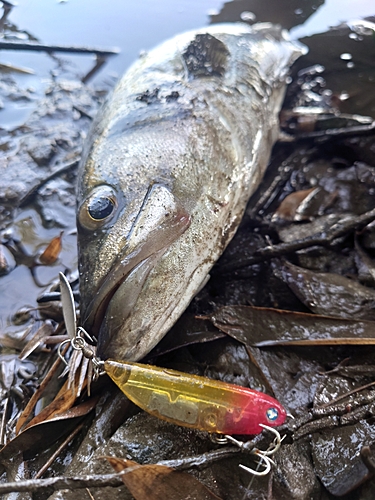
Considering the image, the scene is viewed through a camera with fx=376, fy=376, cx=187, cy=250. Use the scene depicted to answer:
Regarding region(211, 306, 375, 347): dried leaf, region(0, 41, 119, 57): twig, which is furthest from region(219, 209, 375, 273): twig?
region(0, 41, 119, 57): twig

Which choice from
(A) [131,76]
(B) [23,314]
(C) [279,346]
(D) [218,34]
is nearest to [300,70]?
(D) [218,34]

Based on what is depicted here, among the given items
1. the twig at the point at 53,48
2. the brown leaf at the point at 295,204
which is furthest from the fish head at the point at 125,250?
the twig at the point at 53,48

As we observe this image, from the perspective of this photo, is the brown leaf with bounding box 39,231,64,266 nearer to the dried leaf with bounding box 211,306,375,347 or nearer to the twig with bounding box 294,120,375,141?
the dried leaf with bounding box 211,306,375,347

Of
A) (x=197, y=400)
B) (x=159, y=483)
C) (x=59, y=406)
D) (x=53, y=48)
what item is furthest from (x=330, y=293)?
(x=53, y=48)

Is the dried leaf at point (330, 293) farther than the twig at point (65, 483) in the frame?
Yes

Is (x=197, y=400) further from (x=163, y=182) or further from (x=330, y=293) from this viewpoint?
(x=163, y=182)

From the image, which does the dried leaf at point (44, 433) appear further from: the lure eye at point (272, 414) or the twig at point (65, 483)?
the lure eye at point (272, 414)

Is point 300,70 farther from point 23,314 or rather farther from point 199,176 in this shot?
point 23,314
